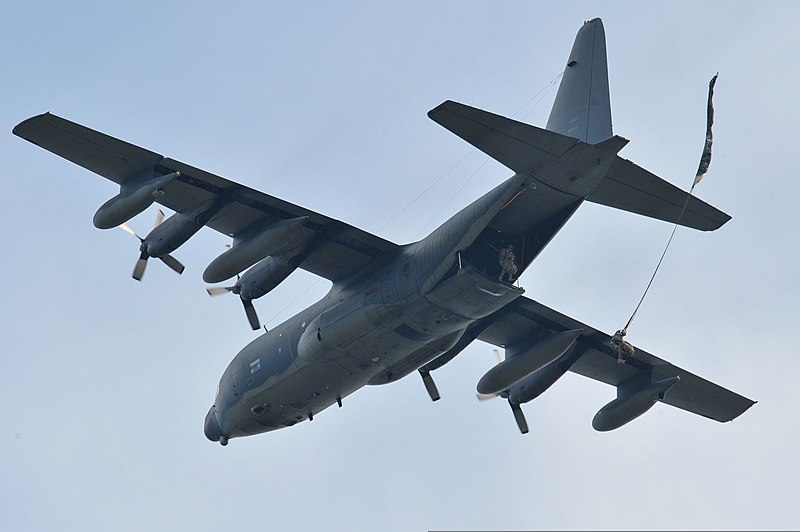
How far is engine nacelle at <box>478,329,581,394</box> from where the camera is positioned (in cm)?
3094

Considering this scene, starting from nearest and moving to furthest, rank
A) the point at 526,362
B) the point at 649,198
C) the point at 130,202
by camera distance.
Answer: the point at 130,202 < the point at 649,198 < the point at 526,362

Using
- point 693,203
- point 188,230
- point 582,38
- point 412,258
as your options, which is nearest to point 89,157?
point 188,230

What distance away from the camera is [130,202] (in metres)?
26.8

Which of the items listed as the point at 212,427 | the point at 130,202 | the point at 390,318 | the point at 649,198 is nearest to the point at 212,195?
the point at 130,202

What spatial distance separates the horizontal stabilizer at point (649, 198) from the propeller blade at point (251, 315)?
8701 mm

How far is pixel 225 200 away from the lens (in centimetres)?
2834

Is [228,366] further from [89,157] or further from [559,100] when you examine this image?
[559,100]

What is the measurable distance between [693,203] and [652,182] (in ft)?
4.06

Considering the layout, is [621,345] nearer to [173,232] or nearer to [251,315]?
[251,315]

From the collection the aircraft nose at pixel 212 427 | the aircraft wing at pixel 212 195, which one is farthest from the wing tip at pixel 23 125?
the aircraft nose at pixel 212 427

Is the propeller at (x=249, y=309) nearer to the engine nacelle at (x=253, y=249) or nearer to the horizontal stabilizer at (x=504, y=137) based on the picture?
the engine nacelle at (x=253, y=249)

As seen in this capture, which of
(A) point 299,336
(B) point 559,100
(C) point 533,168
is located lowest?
(A) point 299,336

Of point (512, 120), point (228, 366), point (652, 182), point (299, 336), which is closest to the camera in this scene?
point (512, 120)

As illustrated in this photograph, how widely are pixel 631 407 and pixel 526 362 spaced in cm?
368
